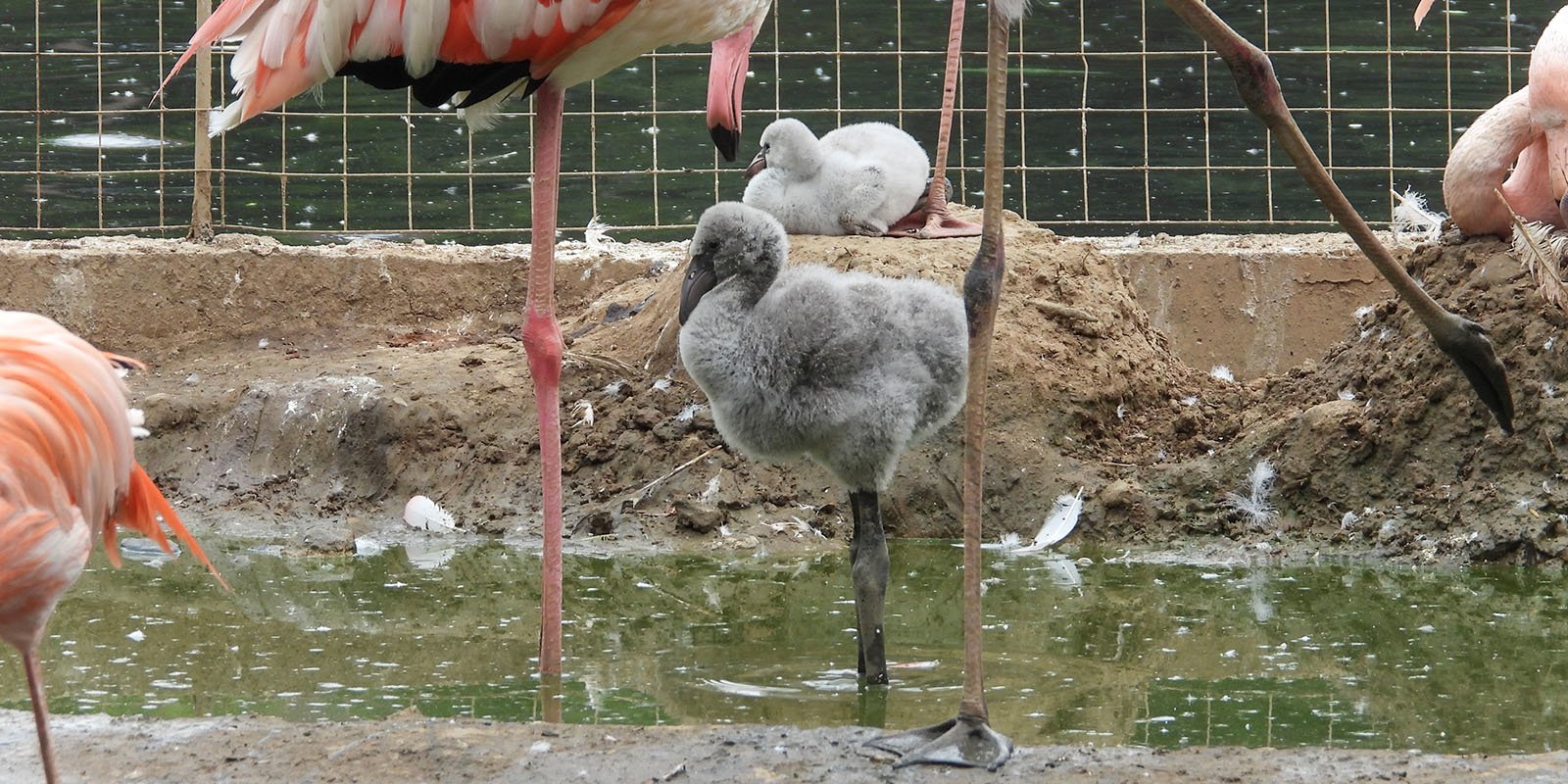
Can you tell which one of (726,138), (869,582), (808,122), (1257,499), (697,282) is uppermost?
(808,122)

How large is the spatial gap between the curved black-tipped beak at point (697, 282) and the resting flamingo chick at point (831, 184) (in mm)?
1961

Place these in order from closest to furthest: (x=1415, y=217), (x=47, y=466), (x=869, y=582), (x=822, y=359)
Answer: (x=47, y=466) < (x=869, y=582) < (x=822, y=359) < (x=1415, y=217)

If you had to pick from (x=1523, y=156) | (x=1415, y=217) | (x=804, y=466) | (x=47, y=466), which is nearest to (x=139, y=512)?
(x=47, y=466)

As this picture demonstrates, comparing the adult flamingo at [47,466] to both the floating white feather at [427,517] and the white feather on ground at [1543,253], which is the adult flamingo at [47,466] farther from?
the white feather on ground at [1543,253]

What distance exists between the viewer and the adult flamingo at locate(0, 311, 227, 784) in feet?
8.89

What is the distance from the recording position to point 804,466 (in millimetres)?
5734

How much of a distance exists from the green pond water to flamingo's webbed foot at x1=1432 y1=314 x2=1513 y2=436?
58 cm

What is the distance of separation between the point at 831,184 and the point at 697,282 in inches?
81.5

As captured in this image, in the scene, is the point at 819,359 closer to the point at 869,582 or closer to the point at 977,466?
the point at 869,582

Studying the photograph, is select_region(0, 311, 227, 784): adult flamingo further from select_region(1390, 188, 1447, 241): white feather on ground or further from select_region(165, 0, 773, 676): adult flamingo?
select_region(1390, 188, 1447, 241): white feather on ground

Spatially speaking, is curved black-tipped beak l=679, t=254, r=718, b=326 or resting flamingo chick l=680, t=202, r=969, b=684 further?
curved black-tipped beak l=679, t=254, r=718, b=326

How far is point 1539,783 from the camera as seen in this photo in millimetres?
2707

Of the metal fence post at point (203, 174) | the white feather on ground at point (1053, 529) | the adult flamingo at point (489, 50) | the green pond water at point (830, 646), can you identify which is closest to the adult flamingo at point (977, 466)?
the green pond water at point (830, 646)

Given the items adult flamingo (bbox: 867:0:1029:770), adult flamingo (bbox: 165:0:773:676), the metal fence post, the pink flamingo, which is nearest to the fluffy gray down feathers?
adult flamingo (bbox: 165:0:773:676)
